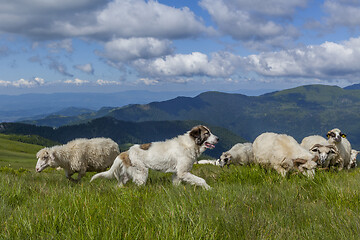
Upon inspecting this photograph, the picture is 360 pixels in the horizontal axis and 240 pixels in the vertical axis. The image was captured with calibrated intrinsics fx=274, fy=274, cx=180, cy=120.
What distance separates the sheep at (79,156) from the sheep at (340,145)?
13065mm

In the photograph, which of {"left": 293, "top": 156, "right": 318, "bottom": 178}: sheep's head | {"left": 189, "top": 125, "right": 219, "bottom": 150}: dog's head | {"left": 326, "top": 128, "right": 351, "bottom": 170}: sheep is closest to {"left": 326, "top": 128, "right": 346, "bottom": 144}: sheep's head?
{"left": 326, "top": 128, "right": 351, "bottom": 170}: sheep

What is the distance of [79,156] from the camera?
1546cm

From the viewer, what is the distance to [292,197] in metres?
5.56

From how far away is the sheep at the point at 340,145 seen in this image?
1605 cm

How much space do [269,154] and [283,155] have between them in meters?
0.96

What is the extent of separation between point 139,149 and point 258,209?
589cm

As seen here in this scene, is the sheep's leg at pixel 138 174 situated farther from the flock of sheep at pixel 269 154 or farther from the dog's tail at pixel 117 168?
the flock of sheep at pixel 269 154

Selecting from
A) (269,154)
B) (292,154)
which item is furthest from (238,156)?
(292,154)

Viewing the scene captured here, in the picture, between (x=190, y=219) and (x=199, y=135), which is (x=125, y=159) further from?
(x=190, y=219)

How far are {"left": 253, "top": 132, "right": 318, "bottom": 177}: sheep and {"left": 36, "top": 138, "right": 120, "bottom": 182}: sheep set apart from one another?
8.83 m

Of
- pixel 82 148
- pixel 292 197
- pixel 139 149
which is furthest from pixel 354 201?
pixel 82 148

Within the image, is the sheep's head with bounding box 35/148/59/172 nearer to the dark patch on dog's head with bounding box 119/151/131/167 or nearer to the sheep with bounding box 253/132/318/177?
the dark patch on dog's head with bounding box 119/151/131/167

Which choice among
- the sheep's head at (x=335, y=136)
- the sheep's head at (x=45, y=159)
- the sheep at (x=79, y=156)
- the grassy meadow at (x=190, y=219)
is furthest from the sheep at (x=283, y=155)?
the sheep's head at (x=45, y=159)

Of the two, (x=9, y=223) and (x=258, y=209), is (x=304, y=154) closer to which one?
(x=258, y=209)
